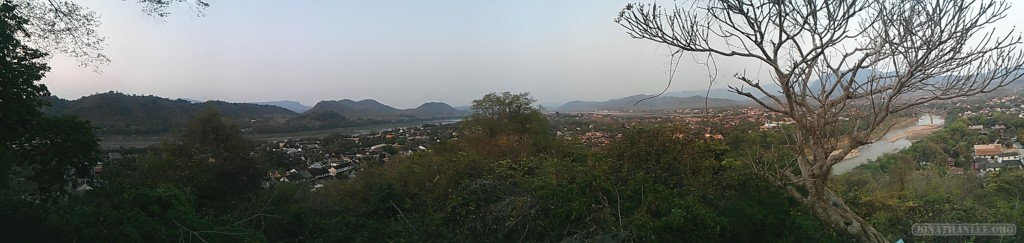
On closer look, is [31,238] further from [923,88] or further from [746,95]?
[923,88]

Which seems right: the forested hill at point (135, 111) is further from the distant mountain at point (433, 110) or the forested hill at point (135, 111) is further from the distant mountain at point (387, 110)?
the distant mountain at point (433, 110)

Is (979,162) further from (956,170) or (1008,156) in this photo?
(1008,156)

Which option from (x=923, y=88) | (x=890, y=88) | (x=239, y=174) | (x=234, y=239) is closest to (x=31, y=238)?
(x=234, y=239)

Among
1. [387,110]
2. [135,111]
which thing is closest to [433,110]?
[387,110]

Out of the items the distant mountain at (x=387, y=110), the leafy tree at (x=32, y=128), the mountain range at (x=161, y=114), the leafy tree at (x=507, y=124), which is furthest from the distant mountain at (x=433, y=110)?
the leafy tree at (x=32, y=128)

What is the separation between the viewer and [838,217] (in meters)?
4.09

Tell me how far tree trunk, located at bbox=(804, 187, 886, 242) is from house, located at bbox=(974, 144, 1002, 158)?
1595 cm

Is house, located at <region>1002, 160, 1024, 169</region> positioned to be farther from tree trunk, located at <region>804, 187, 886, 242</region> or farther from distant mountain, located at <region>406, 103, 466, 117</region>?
distant mountain, located at <region>406, 103, 466, 117</region>

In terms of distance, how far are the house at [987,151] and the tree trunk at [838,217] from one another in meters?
16.0

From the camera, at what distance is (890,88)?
360 cm

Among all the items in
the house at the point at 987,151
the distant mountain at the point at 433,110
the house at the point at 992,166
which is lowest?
the house at the point at 992,166

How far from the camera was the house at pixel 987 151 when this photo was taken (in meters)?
14.7

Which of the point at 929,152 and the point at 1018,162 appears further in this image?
the point at 929,152

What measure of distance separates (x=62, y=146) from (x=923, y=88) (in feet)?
28.8
